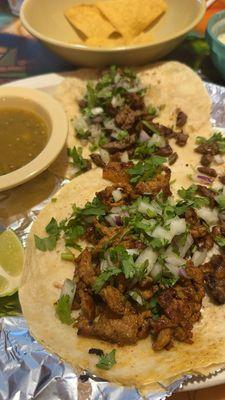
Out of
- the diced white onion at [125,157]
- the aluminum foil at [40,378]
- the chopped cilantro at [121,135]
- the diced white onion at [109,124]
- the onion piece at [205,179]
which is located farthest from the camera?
the diced white onion at [109,124]

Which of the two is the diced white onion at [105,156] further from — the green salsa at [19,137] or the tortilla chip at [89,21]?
the tortilla chip at [89,21]

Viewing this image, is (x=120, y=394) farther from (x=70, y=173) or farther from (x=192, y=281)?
(x=70, y=173)

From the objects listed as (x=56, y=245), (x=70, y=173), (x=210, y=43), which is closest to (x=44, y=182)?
(x=70, y=173)

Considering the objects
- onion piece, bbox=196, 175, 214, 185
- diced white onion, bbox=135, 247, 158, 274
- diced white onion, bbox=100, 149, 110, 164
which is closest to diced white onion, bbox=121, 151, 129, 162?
diced white onion, bbox=100, 149, 110, 164

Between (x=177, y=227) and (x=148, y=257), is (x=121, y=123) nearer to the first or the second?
(x=177, y=227)

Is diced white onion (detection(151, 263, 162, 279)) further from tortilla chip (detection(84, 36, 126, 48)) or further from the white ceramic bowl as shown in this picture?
tortilla chip (detection(84, 36, 126, 48))

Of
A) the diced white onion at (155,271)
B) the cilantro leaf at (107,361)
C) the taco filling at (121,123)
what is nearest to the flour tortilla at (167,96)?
the taco filling at (121,123)

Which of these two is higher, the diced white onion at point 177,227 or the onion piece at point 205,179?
the diced white onion at point 177,227

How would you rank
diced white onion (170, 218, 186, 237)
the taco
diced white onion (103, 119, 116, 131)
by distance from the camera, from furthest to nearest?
diced white onion (103, 119, 116, 131) → diced white onion (170, 218, 186, 237) → the taco
